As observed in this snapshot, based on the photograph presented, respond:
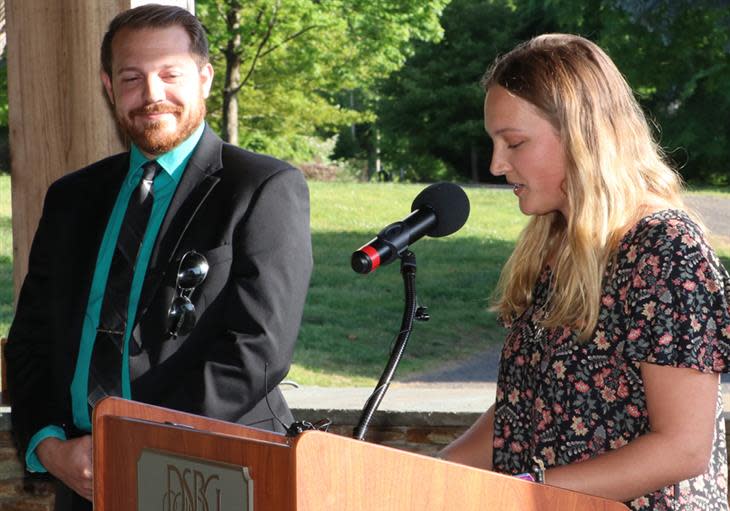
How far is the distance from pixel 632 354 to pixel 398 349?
42cm

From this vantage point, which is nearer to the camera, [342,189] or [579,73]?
[579,73]

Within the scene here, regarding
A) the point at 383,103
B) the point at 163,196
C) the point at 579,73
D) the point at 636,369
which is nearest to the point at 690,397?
the point at 636,369

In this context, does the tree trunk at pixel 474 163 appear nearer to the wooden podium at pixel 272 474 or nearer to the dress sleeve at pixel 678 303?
the dress sleeve at pixel 678 303

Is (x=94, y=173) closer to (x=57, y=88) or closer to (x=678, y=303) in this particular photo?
(x=57, y=88)

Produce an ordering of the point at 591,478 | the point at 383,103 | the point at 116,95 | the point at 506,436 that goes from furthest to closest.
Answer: the point at 383,103 → the point at 116,95 → the point at 506,436 → the point at 591,478

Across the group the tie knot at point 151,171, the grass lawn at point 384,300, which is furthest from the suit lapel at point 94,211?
the grass lawn at point 384,300

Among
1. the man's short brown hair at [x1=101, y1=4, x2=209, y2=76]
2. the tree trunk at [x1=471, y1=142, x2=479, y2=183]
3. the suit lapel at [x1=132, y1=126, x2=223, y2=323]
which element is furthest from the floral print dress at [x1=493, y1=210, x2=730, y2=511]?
the tree trunk at [x1=471, y1=142, x2=479, y2=183]

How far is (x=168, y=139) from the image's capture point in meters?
2.76

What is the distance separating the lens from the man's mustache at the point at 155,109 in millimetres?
2732

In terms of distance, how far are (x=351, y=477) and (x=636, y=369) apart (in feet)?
2.28

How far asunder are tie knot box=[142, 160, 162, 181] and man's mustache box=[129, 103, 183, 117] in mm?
126

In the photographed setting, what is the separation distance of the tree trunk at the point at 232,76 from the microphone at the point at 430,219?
16.6m

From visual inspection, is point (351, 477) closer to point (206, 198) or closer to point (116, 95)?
point (206, 198)

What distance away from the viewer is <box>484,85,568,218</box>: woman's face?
2.17 m
